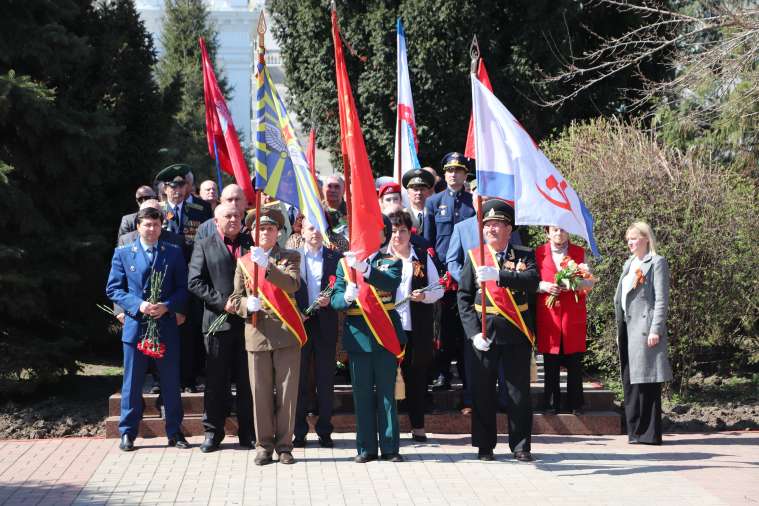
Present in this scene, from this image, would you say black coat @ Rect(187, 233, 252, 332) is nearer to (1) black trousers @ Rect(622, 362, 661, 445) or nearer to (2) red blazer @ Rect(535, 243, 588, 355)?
(2) red blazer @ Rect(535, 243, 588, 355)

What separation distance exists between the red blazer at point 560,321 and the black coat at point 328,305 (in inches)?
78.5

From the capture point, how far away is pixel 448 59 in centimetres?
1905

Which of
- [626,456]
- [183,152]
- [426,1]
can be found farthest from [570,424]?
[183,152]

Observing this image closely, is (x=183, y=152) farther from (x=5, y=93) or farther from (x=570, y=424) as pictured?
(x=570, y=424)

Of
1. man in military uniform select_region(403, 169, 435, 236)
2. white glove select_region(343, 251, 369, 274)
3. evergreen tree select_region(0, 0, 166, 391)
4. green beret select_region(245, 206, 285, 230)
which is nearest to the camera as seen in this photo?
white glove select_region(343, 251, 369, 274)

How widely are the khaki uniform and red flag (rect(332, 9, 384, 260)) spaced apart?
69 centimetres

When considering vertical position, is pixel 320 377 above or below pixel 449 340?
below

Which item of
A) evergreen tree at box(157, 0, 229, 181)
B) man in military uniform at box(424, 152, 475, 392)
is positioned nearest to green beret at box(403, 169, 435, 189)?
man in military uniform at box(424, 152, 475, 392)

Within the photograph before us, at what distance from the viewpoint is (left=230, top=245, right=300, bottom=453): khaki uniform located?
836cm

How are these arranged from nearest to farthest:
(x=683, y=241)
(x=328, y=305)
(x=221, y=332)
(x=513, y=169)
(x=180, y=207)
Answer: (x=513, y=169)
(x=221, y=332)
(x=328, y=305)
(x=180, y=207)
(x=683, y=241)

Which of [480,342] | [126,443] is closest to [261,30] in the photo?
[480,342]

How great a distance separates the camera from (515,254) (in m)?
8.63

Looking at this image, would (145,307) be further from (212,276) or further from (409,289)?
(409,289)

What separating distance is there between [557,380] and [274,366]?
3.08 meters
